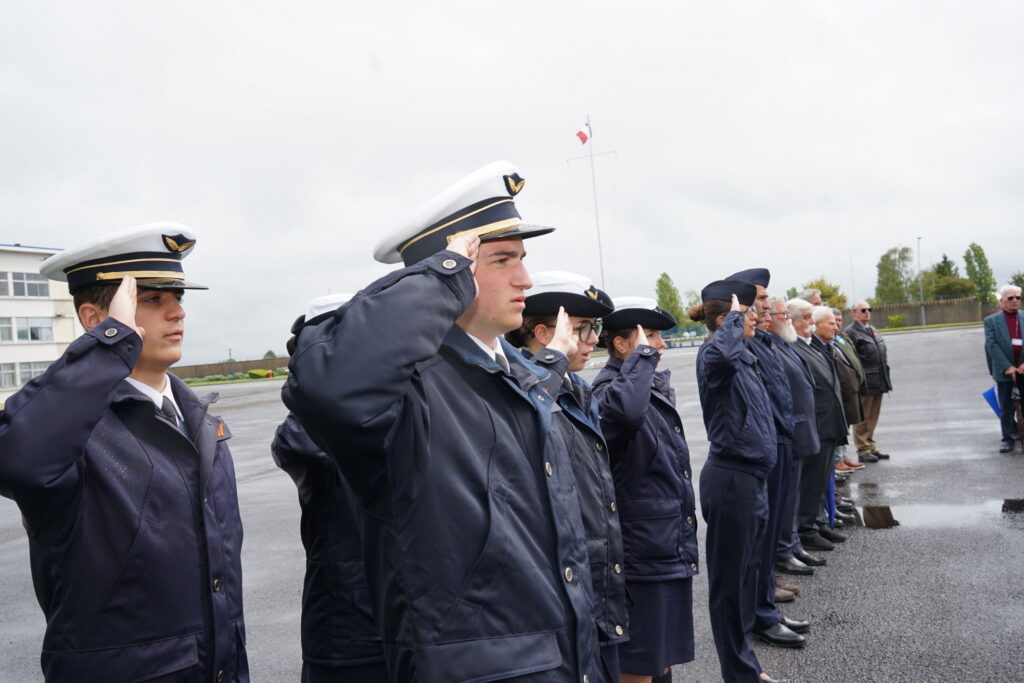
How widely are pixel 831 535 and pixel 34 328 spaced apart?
6595 cm

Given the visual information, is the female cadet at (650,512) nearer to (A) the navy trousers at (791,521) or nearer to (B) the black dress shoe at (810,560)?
(A) the navy trousers at (791,521)

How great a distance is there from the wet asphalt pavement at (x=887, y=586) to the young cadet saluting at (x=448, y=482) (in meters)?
3.05

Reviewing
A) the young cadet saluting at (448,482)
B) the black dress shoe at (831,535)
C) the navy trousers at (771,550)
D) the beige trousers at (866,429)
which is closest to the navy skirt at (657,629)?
the navy trousers at (771,550)

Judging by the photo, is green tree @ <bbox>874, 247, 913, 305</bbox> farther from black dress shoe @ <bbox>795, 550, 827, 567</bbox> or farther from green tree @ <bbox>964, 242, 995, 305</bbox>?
black dress shoe @ <bbox>795, 550, 827, 567</bbox>

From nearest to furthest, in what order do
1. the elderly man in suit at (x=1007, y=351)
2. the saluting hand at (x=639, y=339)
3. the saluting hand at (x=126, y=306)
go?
the saluting hand at (x=126, y=306) → the saluting hand at (x=639, y=339) → the elderly man in suit at (x=1007, y=351)

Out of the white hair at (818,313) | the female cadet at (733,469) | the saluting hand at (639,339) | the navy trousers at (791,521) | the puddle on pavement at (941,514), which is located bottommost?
the puddle on pavement at (941,514)

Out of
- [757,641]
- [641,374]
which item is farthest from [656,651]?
[757,641]

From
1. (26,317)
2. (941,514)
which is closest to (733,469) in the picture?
(941,514)

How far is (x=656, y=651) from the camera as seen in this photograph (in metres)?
3.58

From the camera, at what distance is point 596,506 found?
8.50 ft

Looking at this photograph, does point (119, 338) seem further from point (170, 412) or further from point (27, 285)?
point (27, 285)

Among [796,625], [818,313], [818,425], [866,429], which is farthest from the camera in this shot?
[866,429]

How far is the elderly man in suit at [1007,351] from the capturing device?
10797 mm

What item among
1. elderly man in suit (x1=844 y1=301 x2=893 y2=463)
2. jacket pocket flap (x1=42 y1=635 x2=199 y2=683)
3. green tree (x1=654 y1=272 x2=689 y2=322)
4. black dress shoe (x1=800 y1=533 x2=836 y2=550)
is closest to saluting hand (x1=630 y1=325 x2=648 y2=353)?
jacket pocket flap (x1=42 y1=635 x2=199 y2=683)
